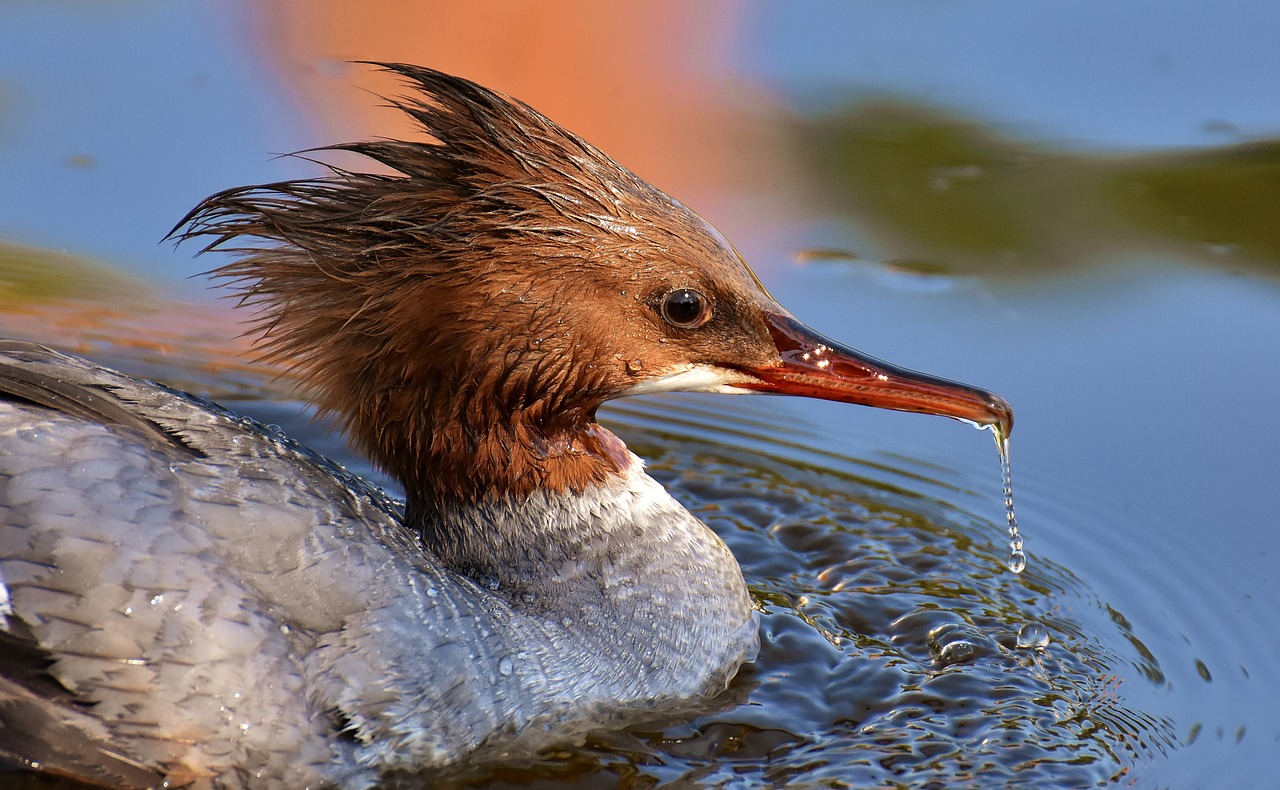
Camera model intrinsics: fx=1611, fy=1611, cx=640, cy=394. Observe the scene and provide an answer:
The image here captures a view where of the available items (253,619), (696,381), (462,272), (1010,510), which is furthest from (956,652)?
(253,619)

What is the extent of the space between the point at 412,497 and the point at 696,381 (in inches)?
36.8

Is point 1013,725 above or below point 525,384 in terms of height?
below

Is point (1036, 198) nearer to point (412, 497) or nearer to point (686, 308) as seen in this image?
point (686, 308)

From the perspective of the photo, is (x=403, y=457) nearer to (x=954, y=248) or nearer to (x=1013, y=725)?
(x=1013, y=725)

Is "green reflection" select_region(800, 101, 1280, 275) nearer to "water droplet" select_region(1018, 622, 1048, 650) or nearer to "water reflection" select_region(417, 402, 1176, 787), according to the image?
"water reflection" select_region(417, 402, 1176, 787)

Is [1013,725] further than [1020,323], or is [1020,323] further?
[1020,323]

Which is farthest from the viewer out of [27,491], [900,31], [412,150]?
[900,31]

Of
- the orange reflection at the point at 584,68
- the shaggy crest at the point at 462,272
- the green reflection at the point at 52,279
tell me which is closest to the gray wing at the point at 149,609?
the shaggy crest at the point at 462,272

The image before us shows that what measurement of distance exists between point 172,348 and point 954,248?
139 inches

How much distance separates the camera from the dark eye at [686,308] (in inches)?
182

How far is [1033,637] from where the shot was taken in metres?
5.25

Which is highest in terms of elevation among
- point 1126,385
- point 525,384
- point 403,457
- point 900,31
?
point 900,31

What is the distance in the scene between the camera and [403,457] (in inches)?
187

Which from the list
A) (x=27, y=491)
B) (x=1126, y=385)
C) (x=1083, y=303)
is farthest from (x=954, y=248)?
(x=27, y=491)
